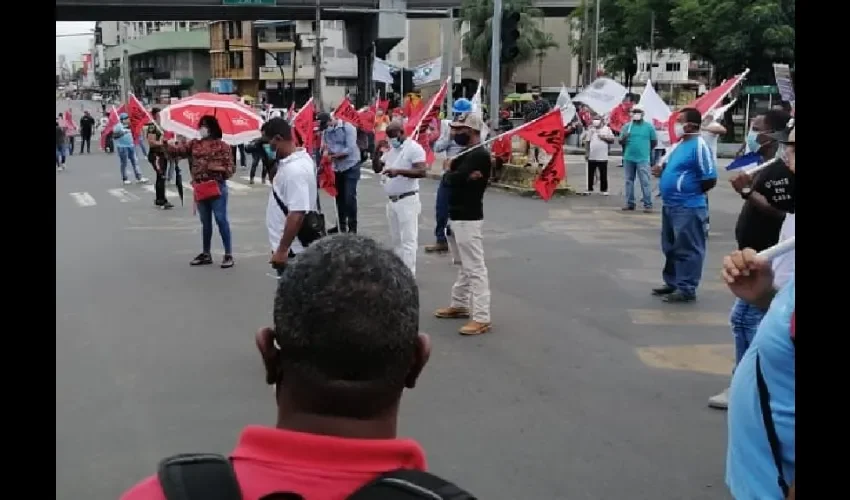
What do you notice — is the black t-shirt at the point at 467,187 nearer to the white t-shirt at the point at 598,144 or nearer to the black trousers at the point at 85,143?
the white t-shirt at the point at 598,144

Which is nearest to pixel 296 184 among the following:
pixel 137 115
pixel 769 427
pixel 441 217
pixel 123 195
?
pixel 441 217

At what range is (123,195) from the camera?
1902 cm

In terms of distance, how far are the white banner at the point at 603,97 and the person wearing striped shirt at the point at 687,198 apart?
573 cm

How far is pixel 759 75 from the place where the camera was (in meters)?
37.5

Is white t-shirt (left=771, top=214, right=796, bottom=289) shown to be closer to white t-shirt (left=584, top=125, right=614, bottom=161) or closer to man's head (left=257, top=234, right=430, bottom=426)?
man's head (left=257, top=234, right=430, bottom=426)

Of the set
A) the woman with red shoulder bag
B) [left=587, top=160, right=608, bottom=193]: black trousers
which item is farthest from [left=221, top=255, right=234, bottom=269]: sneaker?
[left=587, top=160, right=608, bottom=193]: black trousers

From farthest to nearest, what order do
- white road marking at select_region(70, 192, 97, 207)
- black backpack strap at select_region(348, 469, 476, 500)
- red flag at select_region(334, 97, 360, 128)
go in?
white road marking at select_region(70, 192, 97, 207)
red flag at select_region(334, 97, 360, 128)
black backpack strap at select_region(348, 469, 476, 500)

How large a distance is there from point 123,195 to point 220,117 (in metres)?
8.21

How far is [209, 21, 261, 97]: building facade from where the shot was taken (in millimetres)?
82750

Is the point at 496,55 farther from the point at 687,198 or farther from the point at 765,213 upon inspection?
the point at 765,213

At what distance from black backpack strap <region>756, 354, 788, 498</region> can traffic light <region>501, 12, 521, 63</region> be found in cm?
1363

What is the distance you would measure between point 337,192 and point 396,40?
3262cm
